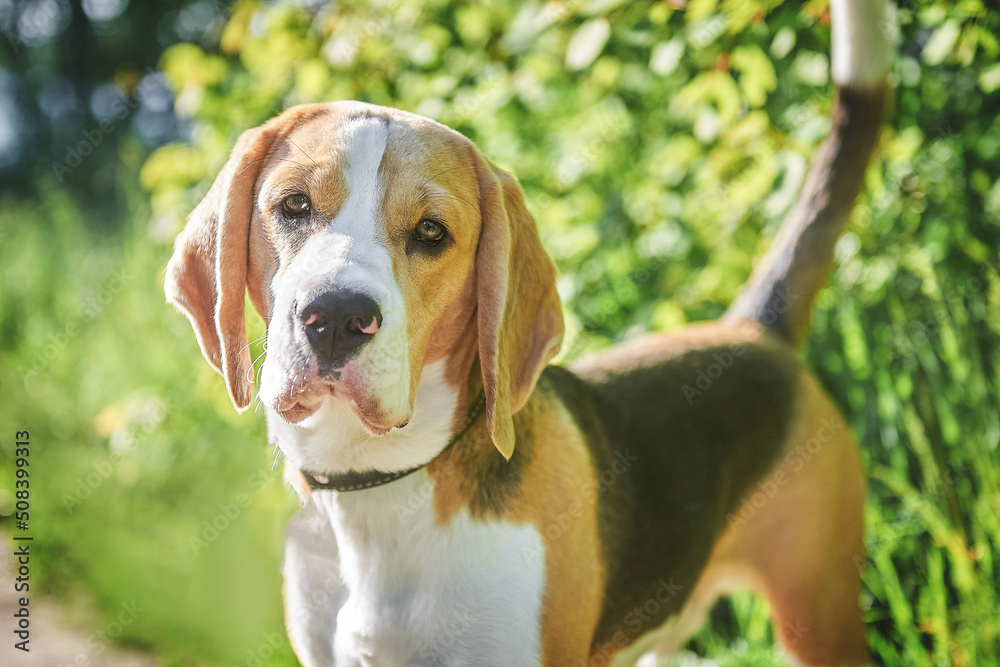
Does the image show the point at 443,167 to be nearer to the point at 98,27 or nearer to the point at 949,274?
the point at 949,274

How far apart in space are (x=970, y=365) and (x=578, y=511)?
2458 millimetres

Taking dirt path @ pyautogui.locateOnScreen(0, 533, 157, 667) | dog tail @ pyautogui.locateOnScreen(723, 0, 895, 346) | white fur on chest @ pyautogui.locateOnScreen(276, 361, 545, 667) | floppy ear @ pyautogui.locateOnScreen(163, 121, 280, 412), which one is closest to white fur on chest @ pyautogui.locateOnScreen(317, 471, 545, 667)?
white fur on chest @ pyautogui.locateOnScreen(276, 361, 545, 667)

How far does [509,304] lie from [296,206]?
0.52 meters

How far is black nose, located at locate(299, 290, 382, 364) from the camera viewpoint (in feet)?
4.93

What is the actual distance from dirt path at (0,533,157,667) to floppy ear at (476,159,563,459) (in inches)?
108

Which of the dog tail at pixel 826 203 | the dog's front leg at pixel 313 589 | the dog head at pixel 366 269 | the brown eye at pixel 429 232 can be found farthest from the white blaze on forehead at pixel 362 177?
the dog tail at pixel 826 203

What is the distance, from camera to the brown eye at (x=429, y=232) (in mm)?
1753

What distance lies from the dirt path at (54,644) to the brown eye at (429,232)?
2917mm

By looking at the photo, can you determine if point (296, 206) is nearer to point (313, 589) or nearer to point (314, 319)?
point (314, 319)

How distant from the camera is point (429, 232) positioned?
69.5 inches

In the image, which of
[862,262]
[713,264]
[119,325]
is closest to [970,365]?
[862,262]

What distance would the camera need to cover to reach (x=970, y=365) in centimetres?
362

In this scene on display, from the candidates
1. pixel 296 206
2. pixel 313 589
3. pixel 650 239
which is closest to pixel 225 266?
pixel 296 206

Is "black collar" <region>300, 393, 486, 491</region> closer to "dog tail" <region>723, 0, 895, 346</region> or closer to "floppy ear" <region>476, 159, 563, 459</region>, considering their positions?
"floppy ear" <region>476, 159, 563, 459</region>
